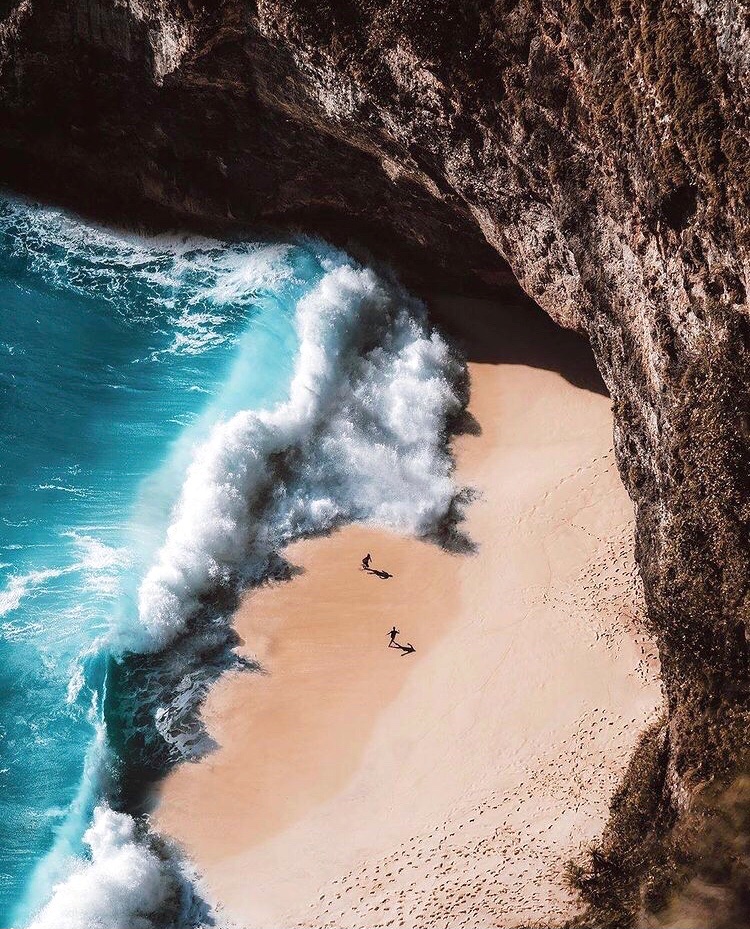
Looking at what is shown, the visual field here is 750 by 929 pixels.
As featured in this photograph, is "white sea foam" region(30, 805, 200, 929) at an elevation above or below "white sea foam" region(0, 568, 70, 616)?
below

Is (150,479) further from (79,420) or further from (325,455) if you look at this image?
(325,455)

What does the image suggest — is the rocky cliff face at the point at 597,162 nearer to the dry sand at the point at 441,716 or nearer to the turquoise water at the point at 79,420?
the dry sand at the point at 441,716

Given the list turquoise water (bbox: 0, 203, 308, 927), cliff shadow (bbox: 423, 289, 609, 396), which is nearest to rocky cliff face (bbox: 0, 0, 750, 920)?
cliff shadow (bbox: 423, 289, 609, 396)

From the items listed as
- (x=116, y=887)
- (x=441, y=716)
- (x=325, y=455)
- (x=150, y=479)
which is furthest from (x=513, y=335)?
(x=116, y=887)

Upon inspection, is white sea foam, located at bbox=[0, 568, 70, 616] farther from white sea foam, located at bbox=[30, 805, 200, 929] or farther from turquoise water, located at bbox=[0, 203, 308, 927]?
white sea foam, located at bbox=[30, 805, 200, 929]

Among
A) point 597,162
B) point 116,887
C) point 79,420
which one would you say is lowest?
point 116,887

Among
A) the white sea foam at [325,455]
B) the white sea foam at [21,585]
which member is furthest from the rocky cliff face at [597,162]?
the white sea foam at [21,585]
